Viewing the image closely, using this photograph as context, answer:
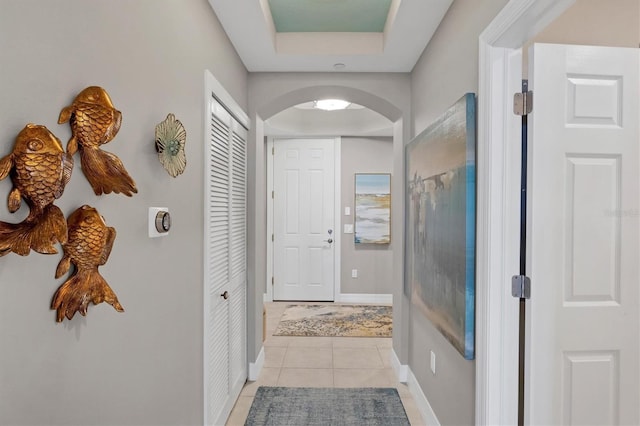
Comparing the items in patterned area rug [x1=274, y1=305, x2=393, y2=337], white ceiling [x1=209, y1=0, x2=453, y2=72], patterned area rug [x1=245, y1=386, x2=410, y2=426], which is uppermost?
white ceiling [x1=209, y1=0, x2=453, y2=72]

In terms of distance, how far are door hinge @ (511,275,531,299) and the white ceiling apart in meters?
1.48

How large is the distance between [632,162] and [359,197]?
4.04 metres

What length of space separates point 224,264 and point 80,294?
4.72 ft

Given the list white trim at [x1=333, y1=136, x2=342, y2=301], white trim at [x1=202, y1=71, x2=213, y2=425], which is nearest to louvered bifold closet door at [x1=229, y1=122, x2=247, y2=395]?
white trim at [x1=202, y1=71, x2=213, y2=425]

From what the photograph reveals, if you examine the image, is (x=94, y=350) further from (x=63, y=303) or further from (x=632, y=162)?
(x=632, y=162)

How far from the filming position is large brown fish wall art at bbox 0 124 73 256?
2.40ft

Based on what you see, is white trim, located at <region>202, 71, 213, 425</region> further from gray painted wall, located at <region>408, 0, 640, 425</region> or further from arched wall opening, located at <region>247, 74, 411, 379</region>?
gray painted wall, located at <region>408, 0, 640, 425</region>

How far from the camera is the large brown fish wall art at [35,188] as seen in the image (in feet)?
2.40

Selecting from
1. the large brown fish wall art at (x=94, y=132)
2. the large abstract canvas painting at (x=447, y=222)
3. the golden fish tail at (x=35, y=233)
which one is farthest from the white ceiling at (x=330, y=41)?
the golden fish tail at (x=35, y=233)

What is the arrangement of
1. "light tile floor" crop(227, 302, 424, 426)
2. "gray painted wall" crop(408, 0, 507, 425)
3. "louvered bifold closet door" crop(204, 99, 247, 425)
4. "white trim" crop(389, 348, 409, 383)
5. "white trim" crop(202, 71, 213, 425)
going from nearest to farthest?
"gray painted wall" crop(408, 0, 507, 425), "white trim" crop(202, 71, 213, 425), "louvered bifold closet door" crop(204, 99, 247, 425), "light tile floor" crop(227, 302, 424, 426), "white trim" crop(389, 348, 409, 383)

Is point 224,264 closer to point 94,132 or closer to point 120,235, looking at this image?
point 120,235

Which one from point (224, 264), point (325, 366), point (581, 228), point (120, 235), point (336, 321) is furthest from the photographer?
point (336, 321)

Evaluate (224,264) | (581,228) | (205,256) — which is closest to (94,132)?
(205,256)

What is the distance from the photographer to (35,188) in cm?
74
